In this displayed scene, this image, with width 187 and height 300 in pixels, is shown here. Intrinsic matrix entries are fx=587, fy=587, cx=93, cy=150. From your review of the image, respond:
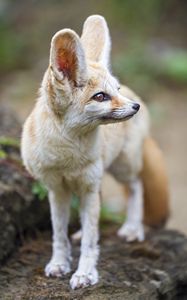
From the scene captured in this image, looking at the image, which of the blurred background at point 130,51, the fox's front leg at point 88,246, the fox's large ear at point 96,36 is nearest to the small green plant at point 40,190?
the fox's front leg at point 88,246

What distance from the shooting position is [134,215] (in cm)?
485

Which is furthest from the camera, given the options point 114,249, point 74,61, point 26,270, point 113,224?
point 113,224

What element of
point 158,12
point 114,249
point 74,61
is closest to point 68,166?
point 74,61

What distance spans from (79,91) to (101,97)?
0.43ft

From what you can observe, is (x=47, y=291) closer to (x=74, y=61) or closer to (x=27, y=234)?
(x=27, y=234)

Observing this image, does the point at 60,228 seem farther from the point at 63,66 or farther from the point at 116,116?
the point at 63,66

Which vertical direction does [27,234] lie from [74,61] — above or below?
below

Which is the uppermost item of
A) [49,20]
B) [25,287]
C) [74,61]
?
[49,20]

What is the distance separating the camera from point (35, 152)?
145 inches

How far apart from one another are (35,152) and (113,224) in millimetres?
1655

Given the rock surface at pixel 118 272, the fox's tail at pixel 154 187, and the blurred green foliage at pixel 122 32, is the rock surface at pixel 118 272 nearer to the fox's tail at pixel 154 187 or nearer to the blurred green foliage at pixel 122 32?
→ the fox's tail at pixel 154 187

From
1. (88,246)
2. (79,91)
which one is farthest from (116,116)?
(88,246)

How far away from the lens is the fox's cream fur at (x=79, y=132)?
332cm

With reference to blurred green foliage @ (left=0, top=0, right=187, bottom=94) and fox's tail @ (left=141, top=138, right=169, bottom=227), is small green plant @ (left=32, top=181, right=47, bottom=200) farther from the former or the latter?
blurred green foliage @ (left=0, top=0, right=187, bottom=94)
